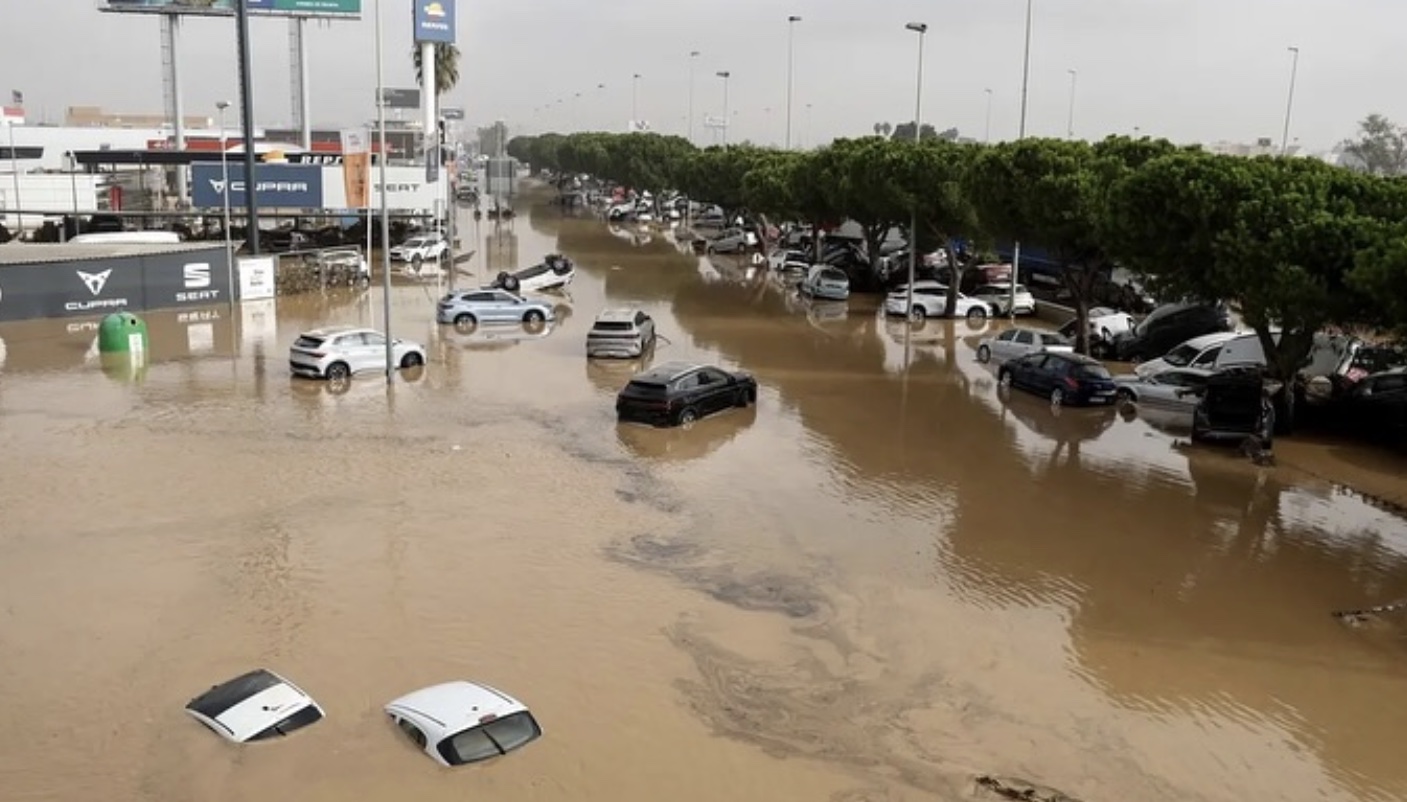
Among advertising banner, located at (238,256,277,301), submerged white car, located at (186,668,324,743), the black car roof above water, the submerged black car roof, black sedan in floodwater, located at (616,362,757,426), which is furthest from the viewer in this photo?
advertising banner, located at (238,256,277,301)

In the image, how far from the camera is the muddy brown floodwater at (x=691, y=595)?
38.0 ft

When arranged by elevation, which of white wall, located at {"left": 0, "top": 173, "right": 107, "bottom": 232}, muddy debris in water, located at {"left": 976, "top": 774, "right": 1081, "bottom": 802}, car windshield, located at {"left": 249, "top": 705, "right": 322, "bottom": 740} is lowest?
muddy debris in water, located at {"left": 976, "top": 774, "right": 1081, "bottom": 802}

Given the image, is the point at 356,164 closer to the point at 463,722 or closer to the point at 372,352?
the point at 372,352

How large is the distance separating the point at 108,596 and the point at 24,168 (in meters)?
91.4

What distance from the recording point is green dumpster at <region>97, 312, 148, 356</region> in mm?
31781

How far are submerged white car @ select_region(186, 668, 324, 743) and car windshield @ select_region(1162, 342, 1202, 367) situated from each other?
2628cm

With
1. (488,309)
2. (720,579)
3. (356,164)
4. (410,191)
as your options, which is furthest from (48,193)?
(720,579)

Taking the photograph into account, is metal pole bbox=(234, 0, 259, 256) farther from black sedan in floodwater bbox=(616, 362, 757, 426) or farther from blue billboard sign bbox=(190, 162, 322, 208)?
black sedan in floodwater bbox=(616, 362, 757, 426)

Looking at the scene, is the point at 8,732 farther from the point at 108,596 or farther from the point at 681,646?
the point at 681,646

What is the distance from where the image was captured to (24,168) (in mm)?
91125

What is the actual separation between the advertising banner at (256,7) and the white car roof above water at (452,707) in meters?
68.2

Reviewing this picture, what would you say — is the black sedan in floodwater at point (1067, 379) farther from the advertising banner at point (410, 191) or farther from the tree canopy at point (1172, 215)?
the advertising banner at point (410, 191)

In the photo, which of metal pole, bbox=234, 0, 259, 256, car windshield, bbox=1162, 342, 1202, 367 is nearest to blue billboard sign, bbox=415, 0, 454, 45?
metal pole, bbox=234, 0, 259, 256

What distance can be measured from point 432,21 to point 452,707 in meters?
79.6
